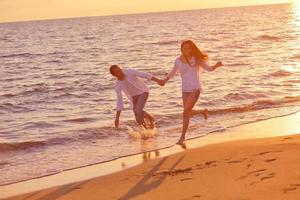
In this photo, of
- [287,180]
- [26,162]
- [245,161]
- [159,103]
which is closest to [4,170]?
[26,162]

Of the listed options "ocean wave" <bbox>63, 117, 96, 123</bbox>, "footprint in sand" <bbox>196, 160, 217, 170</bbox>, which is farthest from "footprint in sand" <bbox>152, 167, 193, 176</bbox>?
"ocean wave" <bbox>63, 117, 96, 123</bbox>

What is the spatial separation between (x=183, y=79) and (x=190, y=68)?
26cm

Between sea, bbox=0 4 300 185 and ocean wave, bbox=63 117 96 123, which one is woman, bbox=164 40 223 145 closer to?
Result: sea, bbox=0 4 300 185

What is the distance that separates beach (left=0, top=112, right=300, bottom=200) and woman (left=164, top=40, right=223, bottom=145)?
982 millimetres

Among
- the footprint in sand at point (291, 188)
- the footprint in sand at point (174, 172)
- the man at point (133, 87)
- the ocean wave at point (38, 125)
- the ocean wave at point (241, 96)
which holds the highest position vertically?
the man at point (133, 87)

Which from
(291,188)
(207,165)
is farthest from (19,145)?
(291,188)

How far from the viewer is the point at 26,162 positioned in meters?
9.54

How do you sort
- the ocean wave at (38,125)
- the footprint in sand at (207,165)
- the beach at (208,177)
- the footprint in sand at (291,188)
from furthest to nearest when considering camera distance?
the ocean wave at (38,125)
the footprint in sand at (207,165)
the beach at (208,177)
the footprint in sand at (291,188)

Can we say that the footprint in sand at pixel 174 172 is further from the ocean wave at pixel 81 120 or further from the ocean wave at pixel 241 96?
the ocean wave at pixel 241 96

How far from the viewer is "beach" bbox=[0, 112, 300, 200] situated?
596 cm

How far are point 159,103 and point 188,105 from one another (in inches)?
234

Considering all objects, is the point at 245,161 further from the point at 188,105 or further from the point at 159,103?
the point at 159,103

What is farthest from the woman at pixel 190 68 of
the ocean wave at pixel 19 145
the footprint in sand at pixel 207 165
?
the ocean wave at pixel 19 145

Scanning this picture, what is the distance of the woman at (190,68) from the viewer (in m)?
9.16
